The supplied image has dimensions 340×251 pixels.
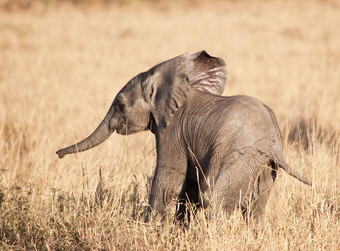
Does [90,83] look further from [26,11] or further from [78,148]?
[26,11]

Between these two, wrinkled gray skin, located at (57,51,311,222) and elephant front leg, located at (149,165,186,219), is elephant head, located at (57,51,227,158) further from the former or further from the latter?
elephant front leg, located at (149,165,186,219)

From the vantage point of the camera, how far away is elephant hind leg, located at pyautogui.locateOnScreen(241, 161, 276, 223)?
151 inches

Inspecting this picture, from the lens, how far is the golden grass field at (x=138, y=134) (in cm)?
412

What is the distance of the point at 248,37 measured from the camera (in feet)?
62.7

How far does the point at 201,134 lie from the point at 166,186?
1.65 feet

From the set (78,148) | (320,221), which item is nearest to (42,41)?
(78,148)

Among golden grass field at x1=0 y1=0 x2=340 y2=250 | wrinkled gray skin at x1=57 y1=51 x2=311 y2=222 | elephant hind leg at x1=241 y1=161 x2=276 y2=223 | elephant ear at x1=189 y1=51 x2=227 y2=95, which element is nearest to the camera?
wrinkled gray skin at x1=57 y1=51 x2=311 y2=222

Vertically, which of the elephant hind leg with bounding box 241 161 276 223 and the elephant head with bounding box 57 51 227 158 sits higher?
the elephant head with bounding box 57 51 227 158

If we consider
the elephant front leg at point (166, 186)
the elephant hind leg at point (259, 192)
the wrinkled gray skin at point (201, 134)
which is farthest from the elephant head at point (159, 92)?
the elephant hind leg at point (259, 192)

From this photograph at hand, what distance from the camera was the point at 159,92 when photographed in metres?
4.13

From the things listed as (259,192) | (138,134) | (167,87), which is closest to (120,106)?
(167,87)

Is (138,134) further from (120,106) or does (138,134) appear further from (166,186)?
(166,186)

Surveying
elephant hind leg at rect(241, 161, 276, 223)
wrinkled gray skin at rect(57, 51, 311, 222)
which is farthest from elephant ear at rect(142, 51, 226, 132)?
elephant hind leg at rect(241, 161, 276, 223)

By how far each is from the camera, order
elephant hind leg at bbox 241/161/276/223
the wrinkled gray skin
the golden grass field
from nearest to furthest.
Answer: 1. the wrinkled gray skin
2. elephant hind leg at bbox 241/161/276/223
3. the golden grass field
